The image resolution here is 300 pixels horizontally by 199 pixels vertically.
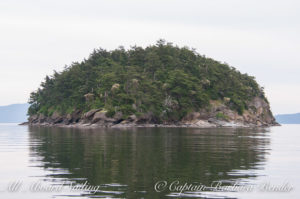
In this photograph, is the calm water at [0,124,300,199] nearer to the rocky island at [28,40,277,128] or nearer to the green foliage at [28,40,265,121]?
the rocky island at [28,40,277,128]

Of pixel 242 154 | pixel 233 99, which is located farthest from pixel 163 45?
pixel 242 154

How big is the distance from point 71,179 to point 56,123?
150 m

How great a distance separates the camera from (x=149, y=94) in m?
156

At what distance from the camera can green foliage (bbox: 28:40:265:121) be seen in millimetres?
153250

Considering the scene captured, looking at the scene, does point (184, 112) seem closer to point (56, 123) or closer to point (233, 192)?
point (56, 123)

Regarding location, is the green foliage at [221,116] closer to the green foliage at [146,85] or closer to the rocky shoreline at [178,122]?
the rocky shoreline at [178,122]

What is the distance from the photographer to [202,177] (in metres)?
25.5

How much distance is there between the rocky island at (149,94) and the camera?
150250mm

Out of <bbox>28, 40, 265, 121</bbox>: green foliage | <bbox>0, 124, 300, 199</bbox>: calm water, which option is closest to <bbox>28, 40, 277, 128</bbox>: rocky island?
<bbox>28, 40, 265, 121</bbox>: green foliage

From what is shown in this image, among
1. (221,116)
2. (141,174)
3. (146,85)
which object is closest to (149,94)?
(146,85)

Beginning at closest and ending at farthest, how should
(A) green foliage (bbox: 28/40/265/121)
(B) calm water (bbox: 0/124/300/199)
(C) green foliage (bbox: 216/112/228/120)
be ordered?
(B) calm water (bbox: 0/124/300/199)
(A) green foliage (bbox: 28/40/265/121)
(C) green foliage (bbox: 216/112/228/120)

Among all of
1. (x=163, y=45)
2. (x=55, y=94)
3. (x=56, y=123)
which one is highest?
(x=163, y=45)

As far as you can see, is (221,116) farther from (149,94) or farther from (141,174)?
(141,174)

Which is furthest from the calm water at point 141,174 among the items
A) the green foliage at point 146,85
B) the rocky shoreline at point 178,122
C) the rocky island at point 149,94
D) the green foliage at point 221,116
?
the green foliage at point 221,116
